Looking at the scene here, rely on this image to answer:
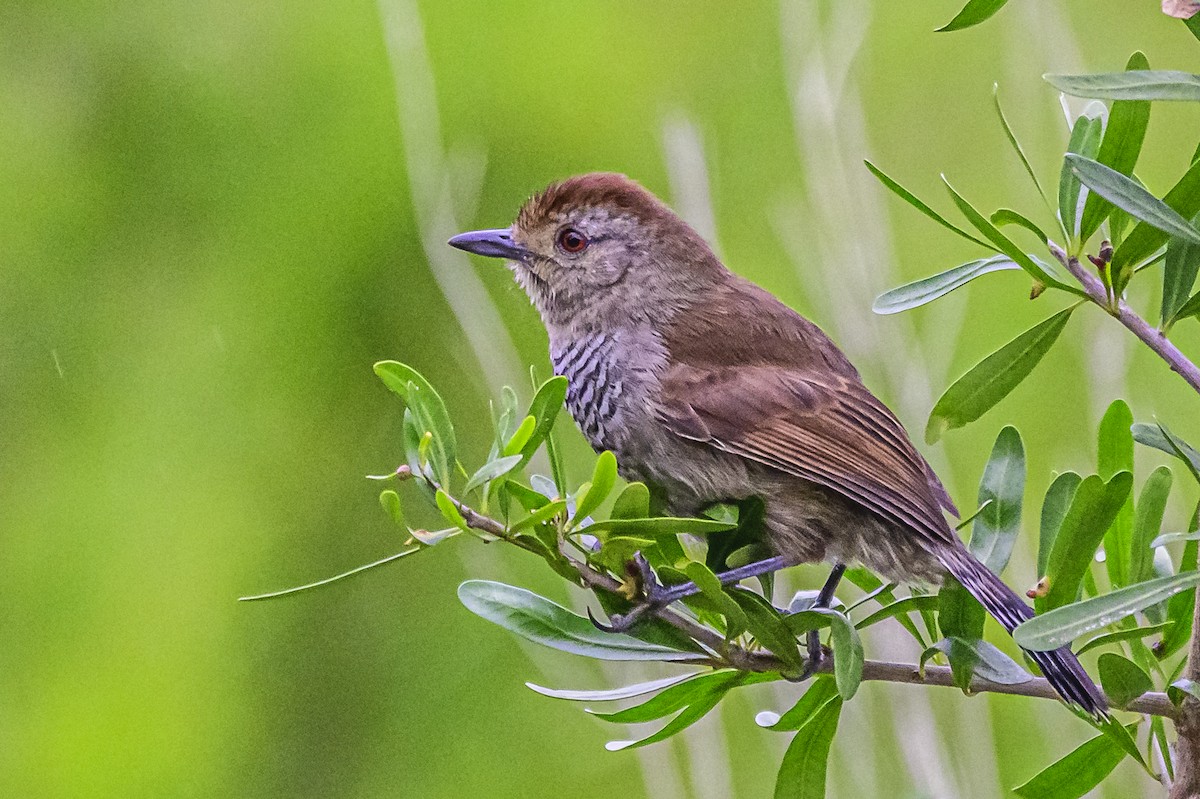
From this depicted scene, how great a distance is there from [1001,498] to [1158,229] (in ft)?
1.45

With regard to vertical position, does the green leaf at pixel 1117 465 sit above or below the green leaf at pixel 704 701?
above

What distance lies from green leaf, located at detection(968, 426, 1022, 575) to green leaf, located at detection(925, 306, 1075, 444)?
9 centimetres

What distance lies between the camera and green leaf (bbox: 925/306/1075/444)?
1.55 metres

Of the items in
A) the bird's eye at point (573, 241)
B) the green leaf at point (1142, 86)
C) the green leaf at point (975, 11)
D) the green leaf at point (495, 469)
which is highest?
the green leaf at point (975, 11)

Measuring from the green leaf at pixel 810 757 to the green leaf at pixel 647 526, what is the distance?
32cm

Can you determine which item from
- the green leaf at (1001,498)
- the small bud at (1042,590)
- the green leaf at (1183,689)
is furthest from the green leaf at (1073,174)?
the green leaf at (1183,689)

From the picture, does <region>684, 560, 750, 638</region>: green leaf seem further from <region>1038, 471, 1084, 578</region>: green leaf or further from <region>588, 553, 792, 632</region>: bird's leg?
<region>1038, 471, 1084, 578</region>: green leaf

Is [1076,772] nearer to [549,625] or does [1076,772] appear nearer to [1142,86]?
[549,625]

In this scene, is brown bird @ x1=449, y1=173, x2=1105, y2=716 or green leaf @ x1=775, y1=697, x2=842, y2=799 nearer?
green leaf @ x1=775, y1=697, x2=842, y2=799

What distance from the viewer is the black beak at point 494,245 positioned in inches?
100

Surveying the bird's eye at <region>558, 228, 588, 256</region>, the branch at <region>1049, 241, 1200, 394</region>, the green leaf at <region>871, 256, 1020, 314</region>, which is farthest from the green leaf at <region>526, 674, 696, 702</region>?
the bird's eye at <region>558, 228, 588, 256</region>

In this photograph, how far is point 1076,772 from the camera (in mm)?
1563

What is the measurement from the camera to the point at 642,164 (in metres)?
5.79

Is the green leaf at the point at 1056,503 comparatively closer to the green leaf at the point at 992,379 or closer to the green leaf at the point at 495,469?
the green leaf at the point at 992,379
